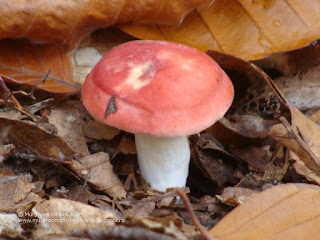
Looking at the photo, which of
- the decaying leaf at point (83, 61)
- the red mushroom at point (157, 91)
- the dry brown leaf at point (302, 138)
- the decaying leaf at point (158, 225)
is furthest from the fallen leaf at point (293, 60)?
the decaying leaf at point (158, 225)

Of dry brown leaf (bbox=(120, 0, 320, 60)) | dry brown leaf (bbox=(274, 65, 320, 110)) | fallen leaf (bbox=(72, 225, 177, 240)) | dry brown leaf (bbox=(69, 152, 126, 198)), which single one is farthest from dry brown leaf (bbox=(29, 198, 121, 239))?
dry brown leaf (bbox=(274, 65, 320, 110))

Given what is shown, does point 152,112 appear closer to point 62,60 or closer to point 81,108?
point 81,108

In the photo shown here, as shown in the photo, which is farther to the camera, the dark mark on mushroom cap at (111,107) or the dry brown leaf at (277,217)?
the dark mark on mushroom cap at (111,107)

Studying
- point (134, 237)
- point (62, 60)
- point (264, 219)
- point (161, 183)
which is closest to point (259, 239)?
point (264, 219)

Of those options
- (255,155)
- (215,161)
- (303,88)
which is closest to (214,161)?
(215,161)

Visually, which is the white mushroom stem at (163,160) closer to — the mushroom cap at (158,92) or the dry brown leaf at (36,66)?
the mushroom cap at (158,92)

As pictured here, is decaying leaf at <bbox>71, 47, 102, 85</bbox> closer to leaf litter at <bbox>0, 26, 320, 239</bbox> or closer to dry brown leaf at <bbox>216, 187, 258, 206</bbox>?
leaf litter at <bbox>0, 26, 320, 239</bbox>
